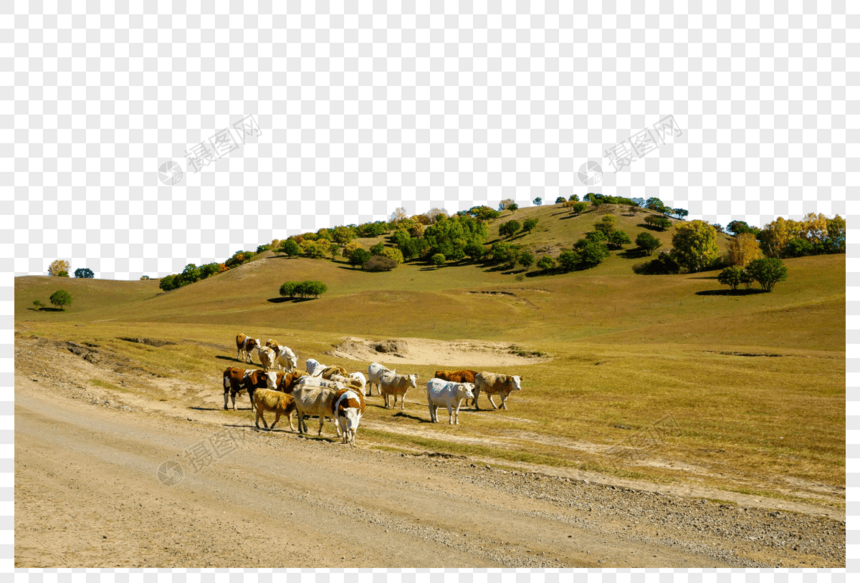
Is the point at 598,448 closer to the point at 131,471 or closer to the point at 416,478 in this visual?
the point at 416,478

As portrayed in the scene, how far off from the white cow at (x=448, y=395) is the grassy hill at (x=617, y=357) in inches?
38.6

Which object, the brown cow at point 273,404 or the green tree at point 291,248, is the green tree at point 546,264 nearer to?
the green tree at point 291,248

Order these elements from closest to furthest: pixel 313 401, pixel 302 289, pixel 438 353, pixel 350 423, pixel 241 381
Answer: pixel 350 423, pixel 313 401, pixel 241 381, pixel 438 353, pixel 302 289

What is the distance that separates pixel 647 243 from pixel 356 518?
6217 inches

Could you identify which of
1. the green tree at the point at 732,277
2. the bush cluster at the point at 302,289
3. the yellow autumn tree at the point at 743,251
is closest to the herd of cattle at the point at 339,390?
the bush cluster at the point at 302,289

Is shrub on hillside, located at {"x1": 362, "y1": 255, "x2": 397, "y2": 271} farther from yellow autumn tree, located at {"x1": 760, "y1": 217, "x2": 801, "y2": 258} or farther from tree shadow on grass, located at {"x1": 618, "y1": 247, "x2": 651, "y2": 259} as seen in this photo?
yellow autumn tree, located at {"x1": 760, "y1": 217, "x2": 801, "y2": 258}

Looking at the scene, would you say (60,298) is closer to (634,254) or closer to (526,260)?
(526,260)

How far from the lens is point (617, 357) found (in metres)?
45.8

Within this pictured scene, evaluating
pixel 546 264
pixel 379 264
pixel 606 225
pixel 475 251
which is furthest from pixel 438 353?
pixel 606 225

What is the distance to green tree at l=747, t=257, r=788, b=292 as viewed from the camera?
9562cm

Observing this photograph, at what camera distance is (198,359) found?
38.3 metres

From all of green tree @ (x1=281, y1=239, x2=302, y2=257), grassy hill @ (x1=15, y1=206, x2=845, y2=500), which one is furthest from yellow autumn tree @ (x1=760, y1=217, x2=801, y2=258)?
green tree @ (x1=281, y1=239, x2=302, y2=257)

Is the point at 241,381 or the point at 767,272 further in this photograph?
the point at 767,272

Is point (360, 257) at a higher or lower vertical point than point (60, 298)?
higher
